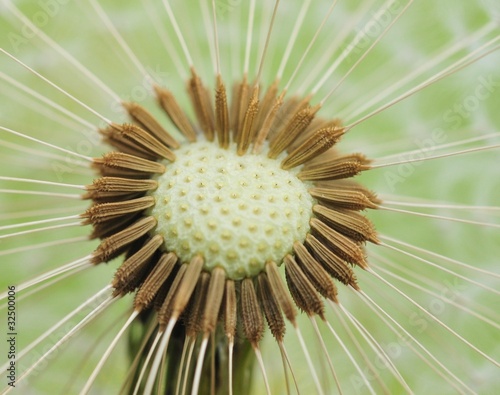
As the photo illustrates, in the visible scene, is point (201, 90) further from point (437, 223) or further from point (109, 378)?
point (437, 223)

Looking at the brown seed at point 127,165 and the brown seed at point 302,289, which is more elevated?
the brown seed at point 127,165

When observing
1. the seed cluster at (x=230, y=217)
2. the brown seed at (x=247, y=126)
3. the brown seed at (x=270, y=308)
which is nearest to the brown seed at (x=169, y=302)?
the seed cluster at (x=230, y=217)

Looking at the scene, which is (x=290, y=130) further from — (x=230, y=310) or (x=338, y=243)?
(x=230, y=310)

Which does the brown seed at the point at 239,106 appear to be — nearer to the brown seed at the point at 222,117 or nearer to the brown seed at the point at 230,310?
the brown seed at the point at 222,117

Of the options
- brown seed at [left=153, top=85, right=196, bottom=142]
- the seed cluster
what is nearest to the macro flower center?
the seed cluster

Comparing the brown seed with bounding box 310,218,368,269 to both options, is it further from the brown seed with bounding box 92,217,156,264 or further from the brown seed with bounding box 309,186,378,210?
the brown seed with bounding box 92,217,156,264

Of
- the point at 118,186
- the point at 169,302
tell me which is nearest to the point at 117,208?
the point at 118,186

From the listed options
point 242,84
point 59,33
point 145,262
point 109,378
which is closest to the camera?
point 145,262

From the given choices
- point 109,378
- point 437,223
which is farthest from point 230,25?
point 109,378

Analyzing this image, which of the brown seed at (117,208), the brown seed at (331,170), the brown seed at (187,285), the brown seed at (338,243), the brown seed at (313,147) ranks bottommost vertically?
the brown seed at (187,285)
